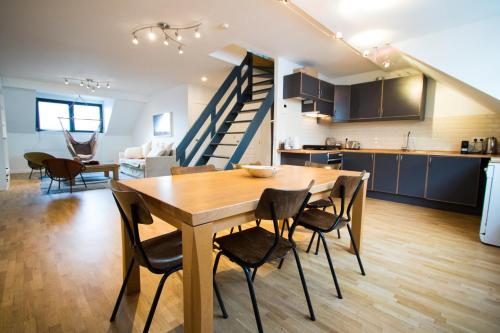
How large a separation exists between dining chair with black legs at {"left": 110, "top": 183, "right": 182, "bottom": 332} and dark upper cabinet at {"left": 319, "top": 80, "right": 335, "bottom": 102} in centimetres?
400

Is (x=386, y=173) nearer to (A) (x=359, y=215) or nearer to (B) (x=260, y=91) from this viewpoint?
(A) (x=359, y=215)

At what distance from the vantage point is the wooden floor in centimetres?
135

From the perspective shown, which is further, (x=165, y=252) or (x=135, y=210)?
(x=165, y=252)

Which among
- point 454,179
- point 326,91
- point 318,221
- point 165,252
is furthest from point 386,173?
point 165,252

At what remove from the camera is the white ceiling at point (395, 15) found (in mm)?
2355

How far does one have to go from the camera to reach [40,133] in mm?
7379

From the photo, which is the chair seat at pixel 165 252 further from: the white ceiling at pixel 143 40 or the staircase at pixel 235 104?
the staircase at pixel 235 104

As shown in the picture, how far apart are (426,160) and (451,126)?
934 mm

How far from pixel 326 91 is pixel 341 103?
474mm

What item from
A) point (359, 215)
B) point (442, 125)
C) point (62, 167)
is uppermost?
point (442, 125)

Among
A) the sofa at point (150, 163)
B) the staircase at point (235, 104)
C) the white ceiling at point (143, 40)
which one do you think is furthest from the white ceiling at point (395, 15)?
the sofa at point (150, 163)

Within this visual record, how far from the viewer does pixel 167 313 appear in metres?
1.42

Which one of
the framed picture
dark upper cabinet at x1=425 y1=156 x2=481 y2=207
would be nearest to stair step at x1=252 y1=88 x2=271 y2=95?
dark upper cabinet at x1=425 y1=156 x2=481 y2=207

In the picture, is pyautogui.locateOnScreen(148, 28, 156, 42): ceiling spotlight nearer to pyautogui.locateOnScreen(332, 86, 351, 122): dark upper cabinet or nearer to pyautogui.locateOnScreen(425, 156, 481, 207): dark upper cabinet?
pyautogui.locateOnScreen(332, 86, 351, 122): dark upper cabinet
